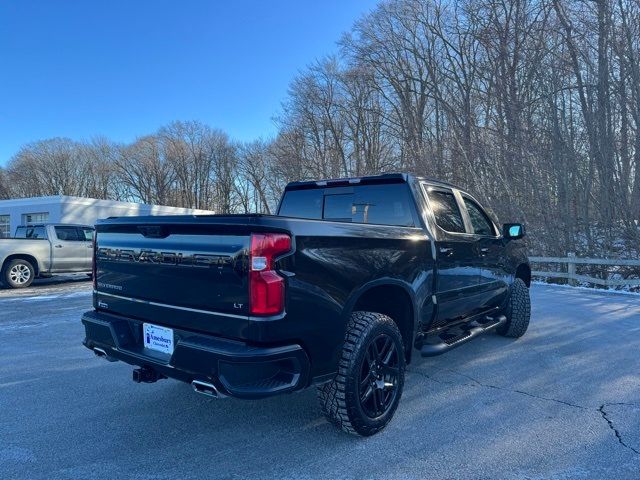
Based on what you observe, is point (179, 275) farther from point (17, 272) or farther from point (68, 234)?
point (68, 234)

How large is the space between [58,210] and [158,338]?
29.7 m

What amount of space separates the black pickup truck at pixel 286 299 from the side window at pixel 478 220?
90 centimetres

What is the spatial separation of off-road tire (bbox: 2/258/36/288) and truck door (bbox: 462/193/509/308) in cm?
1174

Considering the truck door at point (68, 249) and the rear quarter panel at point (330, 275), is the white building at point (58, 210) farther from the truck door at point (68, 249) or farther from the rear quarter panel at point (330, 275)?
the rear quarter panel at point (330, 275)

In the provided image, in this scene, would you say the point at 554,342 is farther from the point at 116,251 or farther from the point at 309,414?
the point at 116,251

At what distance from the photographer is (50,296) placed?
1032cm

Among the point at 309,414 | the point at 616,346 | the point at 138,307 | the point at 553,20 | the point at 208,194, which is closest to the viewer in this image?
the point at 138,307

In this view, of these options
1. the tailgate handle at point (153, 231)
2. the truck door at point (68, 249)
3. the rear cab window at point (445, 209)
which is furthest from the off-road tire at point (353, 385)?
the truck door at point (68, 249)

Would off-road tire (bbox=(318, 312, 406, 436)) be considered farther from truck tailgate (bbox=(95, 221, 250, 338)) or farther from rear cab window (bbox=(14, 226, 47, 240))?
rear cab window (bbox=(14, 226, 47, 240))

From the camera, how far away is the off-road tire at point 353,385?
3016 mm

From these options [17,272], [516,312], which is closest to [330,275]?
[516,312]

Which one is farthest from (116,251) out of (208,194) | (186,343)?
(208,194)

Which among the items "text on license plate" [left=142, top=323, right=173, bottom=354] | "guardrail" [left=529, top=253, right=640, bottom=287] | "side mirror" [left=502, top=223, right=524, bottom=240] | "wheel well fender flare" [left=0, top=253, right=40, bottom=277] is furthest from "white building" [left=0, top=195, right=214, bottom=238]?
"text on license plate" [left=142, top=323, right=173, bottom=354]

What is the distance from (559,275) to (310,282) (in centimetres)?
1243
